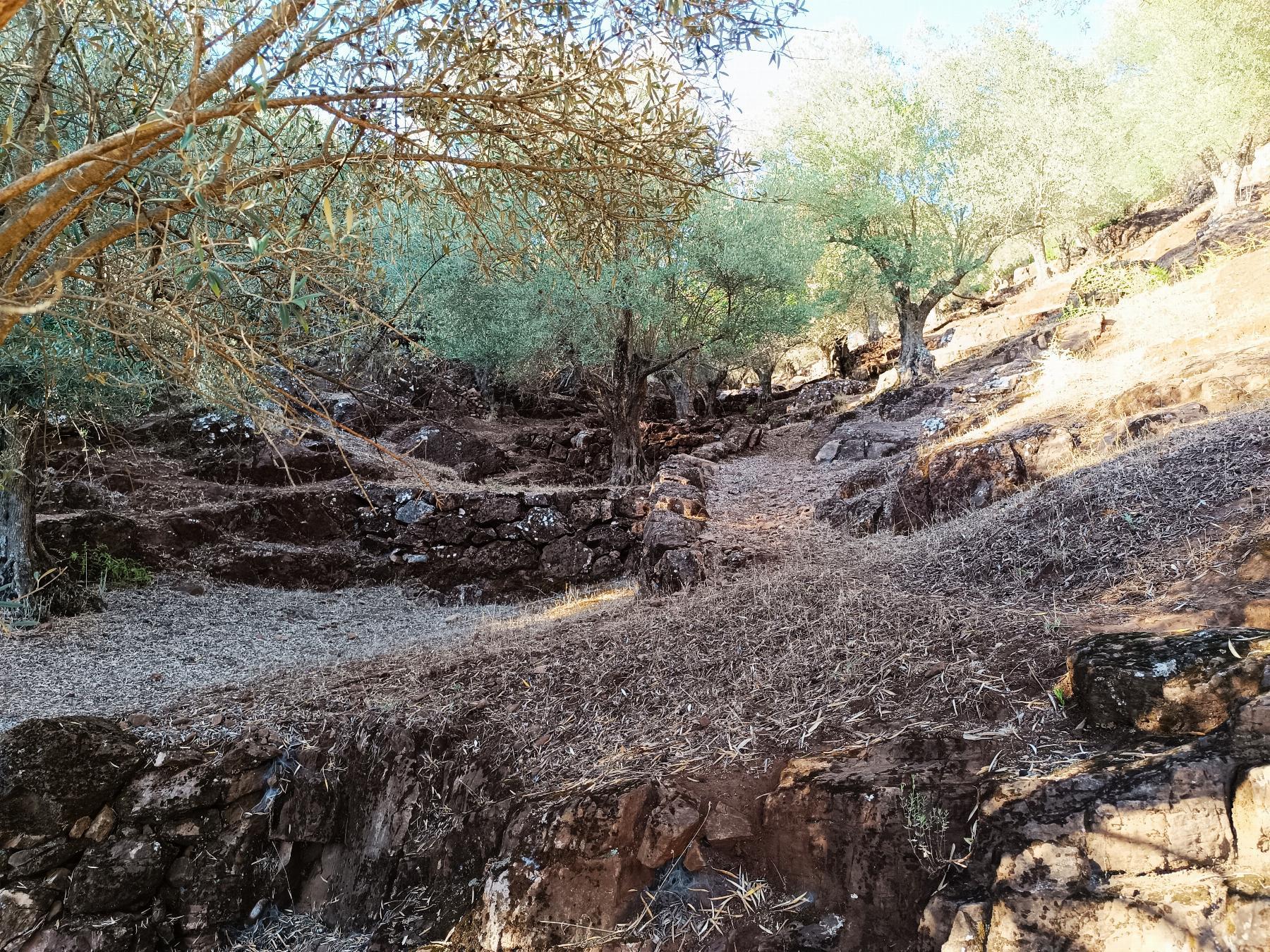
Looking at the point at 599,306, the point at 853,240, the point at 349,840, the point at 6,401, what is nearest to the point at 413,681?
the point at 349,840

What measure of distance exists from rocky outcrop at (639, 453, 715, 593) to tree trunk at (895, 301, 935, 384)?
28.6 feet

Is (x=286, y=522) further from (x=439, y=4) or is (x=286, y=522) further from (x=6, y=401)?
(x=439, y=4)

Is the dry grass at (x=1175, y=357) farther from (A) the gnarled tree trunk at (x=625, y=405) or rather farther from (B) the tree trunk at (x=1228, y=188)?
(B) the tree trunk at (x=1228, y=188)

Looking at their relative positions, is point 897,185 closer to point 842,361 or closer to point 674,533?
point 842,361

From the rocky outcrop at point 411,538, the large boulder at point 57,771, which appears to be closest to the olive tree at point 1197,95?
the rocky outcrop at point 411,538

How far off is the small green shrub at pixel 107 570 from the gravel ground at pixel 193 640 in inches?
8.0

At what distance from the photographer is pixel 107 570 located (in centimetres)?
943

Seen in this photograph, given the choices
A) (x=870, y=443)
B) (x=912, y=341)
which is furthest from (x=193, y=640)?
(x=912, y=341)

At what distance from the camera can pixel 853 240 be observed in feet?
62.7

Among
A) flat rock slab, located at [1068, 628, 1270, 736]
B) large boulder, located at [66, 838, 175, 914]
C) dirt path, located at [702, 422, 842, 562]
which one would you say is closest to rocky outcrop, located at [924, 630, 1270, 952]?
flat rock slab, located at [1068, 628, 1270, 736]

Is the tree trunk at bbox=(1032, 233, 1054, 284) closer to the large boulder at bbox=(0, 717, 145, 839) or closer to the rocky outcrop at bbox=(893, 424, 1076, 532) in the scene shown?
the rocky outcrop at bbox=(893, 424, 1076, 532)

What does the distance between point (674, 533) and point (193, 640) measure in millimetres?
5436

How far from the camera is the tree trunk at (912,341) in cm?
1895

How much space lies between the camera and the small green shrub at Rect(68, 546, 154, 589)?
30.3 ft
